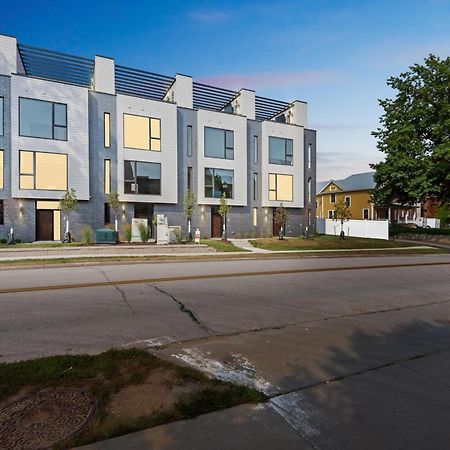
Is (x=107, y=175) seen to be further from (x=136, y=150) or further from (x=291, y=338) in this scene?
(x=291, y=338)

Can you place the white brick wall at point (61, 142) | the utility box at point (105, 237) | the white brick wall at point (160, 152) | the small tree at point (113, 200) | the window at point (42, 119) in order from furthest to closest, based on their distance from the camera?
1. the white brick wall at point (160, 152)
2. the small tree at point (113, 200)
3. the window at point (42, 119)
4. the white brick wall at point (61, 142)
5. the utility box at point (105, 237)

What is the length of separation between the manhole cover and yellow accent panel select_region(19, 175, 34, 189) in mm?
23145

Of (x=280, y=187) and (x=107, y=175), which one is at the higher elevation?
(x=107, y=175)

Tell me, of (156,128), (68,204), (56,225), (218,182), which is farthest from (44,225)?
(218,182)

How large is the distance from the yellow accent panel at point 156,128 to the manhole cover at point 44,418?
25877mm

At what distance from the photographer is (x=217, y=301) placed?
24.7 feet

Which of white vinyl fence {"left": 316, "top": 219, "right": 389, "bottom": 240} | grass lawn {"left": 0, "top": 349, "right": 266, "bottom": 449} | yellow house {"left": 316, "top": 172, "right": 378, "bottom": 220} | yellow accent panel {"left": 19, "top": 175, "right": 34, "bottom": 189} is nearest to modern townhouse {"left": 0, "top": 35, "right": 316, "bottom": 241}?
yellow accent panel {"left": 19, "top": 175, "right": 34, "bottom": 189}

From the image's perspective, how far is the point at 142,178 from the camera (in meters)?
26.7

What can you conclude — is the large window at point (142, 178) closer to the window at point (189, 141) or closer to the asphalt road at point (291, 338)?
the window at point (189, 141)

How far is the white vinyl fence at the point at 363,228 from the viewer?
33906 mm

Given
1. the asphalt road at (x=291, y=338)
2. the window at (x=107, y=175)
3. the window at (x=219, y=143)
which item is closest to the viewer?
the asphalt road at (x=291, y=338)

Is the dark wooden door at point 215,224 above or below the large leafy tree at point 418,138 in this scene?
below

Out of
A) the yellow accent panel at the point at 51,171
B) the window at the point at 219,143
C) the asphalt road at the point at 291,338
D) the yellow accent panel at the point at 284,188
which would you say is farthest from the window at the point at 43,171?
the yellow accent panel at the point at 284,188

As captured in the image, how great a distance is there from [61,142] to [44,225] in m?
6.06
